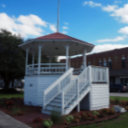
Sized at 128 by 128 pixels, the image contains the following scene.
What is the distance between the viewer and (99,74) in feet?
35.7

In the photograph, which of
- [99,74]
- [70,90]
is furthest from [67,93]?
[99,74]

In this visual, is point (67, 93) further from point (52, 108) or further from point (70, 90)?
point (52, 108)

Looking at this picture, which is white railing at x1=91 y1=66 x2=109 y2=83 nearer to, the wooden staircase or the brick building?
the wooden staircase

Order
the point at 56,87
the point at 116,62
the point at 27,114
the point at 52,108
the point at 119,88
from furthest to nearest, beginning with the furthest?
the point at 116,62 → the point at 119,88 → the point at 56,87 → the point at 27,114 → the point at 52,108

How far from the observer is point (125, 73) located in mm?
33844

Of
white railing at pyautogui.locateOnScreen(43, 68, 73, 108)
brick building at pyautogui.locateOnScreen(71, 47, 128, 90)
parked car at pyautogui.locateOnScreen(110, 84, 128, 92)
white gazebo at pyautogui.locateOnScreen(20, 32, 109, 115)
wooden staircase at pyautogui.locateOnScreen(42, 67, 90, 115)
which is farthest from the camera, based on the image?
brick building at pyautogui.locateOnScreen(71, 47, 128, 90)

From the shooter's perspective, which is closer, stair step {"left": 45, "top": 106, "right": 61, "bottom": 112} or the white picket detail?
stair step {"left": 45, "top": 106, "right": 61, "bottom": 112}

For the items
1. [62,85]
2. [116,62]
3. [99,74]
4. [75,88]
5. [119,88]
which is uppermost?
[116,62]

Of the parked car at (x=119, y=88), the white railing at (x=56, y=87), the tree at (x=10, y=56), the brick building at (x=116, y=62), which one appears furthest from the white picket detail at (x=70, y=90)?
the brick building at (x=116, y=62)

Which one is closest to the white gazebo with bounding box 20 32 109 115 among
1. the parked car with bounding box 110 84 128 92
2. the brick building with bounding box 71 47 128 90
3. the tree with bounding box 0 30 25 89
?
the tree with bounding box 0 30 25 89

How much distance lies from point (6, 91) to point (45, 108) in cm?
2033

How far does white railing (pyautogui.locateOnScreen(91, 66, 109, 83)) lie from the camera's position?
10430 mm

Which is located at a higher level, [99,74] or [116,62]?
[116,62]

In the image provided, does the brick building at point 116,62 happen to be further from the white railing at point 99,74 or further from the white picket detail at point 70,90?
the white picket detail at point 70,90
